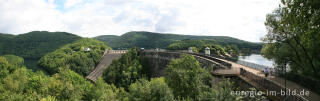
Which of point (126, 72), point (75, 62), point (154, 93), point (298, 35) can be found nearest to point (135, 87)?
point (154, 93)

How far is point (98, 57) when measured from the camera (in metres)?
96.2

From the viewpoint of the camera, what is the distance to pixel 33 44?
482ft

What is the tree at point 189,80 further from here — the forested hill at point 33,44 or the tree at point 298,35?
the forested hill at point 33,44

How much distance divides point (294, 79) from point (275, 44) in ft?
31.8

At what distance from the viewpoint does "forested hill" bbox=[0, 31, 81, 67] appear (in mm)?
129625

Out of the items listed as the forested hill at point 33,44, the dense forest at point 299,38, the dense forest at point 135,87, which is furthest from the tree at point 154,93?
the forested hill at point 33,44

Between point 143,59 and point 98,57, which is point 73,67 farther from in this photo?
point 143,59

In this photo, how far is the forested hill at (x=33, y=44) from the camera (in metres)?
130

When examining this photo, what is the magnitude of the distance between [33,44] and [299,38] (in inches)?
6660

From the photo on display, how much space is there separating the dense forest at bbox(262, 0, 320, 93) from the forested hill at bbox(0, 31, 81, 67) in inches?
5092

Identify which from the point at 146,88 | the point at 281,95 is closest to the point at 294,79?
the point at 281,95

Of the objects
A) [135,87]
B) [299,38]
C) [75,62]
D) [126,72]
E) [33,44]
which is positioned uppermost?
[299,38]

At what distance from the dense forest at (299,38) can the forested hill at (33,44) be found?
A: 12933 centimetres

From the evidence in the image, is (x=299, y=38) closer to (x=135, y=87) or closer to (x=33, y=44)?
(x=135, y=87)
